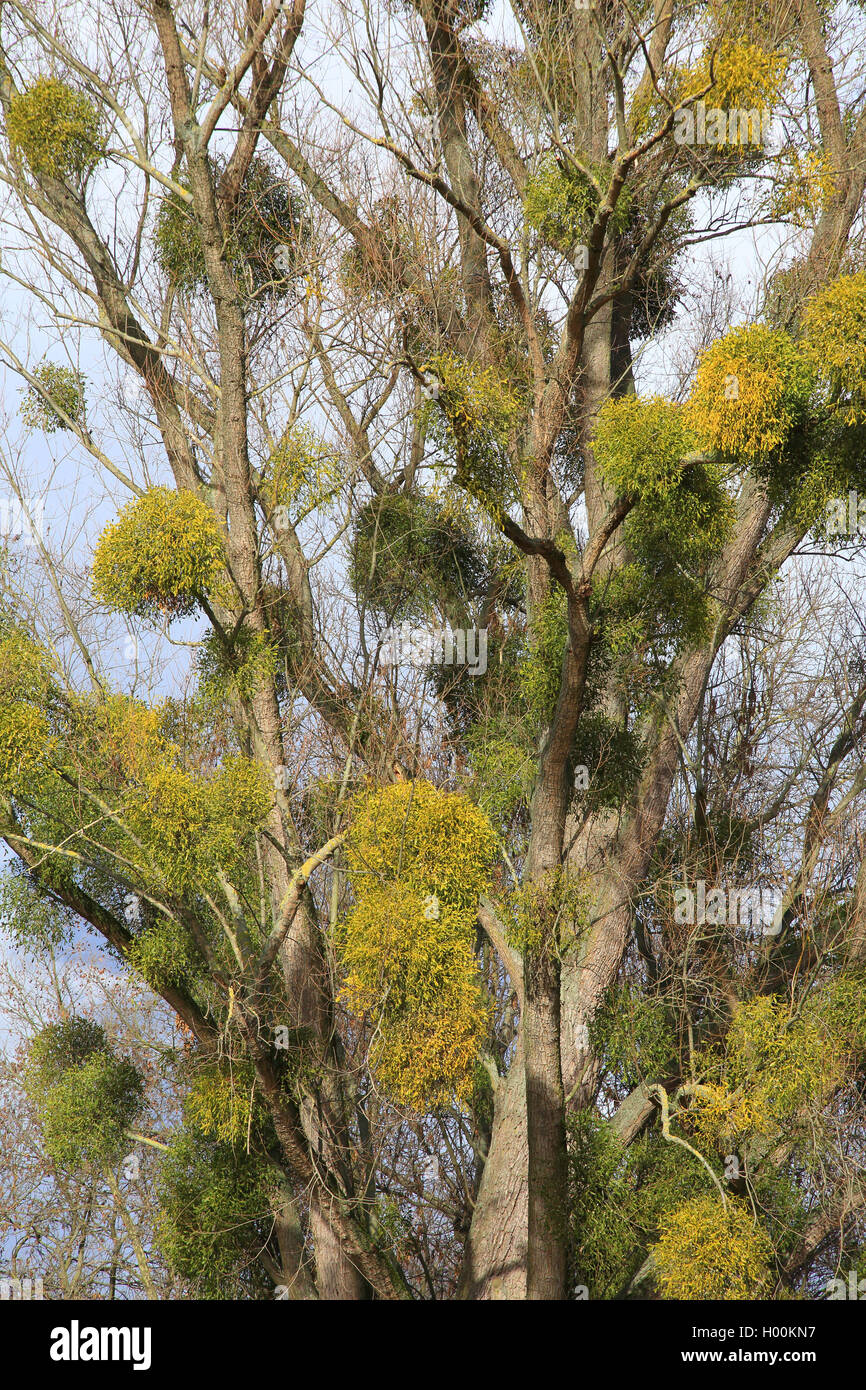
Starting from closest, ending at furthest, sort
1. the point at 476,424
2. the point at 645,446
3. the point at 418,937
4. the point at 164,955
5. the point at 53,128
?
the point at 476,424
the point at 645,446
the point at 418,937
the point at 164,955
the point at 53,128

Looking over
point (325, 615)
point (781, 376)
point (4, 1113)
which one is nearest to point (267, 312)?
point (325, 615)

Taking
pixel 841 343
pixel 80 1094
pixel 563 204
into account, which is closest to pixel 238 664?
pixel 80 1094

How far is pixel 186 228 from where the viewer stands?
886cm

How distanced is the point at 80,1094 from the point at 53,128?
6.74 metres

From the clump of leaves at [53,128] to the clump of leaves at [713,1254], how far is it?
8188 mm

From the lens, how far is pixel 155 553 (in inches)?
252

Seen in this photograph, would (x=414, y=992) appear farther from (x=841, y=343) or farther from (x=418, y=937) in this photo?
(x=841, y=343)

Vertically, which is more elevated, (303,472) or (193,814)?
(303,472)

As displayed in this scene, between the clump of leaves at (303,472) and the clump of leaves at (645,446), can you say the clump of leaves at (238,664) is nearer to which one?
the clump of leaves at (303,472)

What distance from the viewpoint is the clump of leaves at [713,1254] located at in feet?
21.5

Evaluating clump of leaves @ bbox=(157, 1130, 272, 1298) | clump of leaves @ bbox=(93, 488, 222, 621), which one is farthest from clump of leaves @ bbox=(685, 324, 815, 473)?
clump of leaves @ bbox=(157, 1130, 272, 1298)
